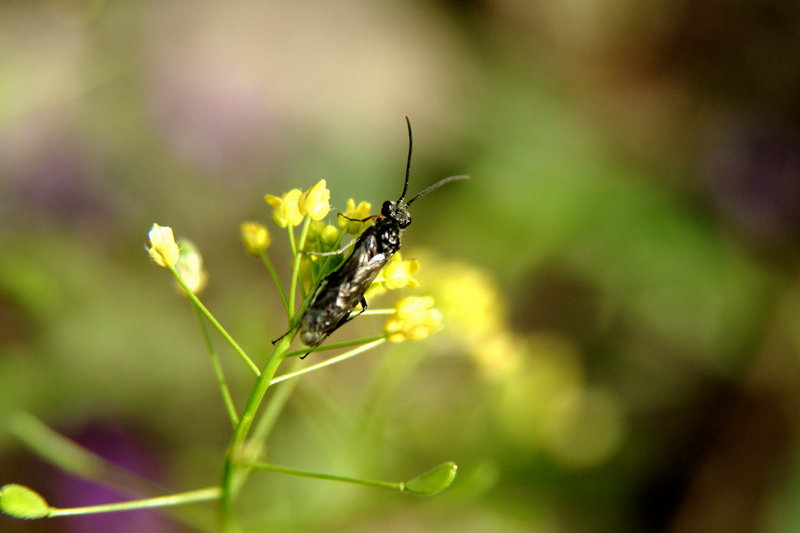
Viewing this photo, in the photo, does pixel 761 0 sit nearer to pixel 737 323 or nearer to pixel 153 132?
pixel 737 323

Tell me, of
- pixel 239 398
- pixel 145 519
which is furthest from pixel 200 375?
pixel 145 519

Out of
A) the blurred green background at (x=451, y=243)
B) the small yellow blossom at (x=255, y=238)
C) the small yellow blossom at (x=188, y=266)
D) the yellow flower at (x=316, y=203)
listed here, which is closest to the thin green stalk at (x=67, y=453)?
the blurred green background at (x=451, y=243)

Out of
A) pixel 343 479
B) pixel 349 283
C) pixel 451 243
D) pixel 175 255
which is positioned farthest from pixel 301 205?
pixel 451 243

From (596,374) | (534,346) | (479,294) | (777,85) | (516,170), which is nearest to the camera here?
(479,294)

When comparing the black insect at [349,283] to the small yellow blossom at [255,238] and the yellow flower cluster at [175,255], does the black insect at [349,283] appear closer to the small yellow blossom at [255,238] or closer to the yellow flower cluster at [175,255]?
the small yellow blossom at [255,238]

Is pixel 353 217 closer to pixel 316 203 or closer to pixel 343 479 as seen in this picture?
pixel 316 203

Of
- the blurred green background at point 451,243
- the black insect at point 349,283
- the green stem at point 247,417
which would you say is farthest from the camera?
the blurred green background at point 451,243
